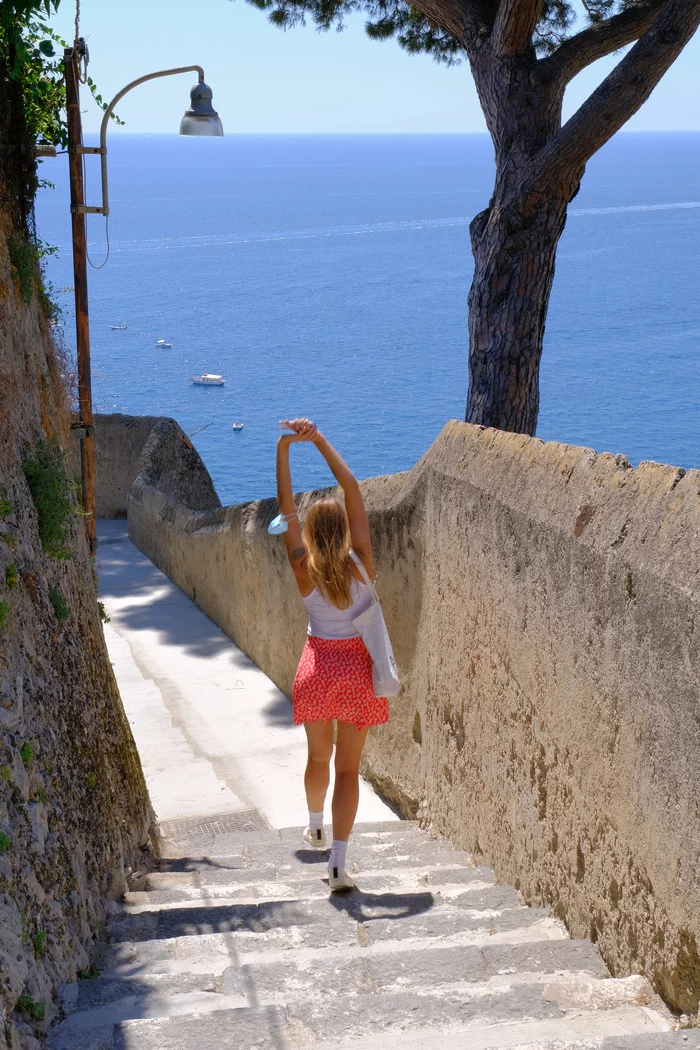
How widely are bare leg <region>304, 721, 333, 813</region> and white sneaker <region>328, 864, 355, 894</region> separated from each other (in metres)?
0.51

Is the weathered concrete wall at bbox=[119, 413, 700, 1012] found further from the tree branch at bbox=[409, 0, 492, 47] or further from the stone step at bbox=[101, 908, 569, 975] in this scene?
the tree branch at bbox=[409, 0, 492, 47]

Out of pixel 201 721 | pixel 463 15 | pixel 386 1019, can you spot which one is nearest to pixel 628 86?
pixel 463 15

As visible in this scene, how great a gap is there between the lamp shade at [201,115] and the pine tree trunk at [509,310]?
217 cm

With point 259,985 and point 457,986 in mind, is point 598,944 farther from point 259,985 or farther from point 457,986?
point 259,985

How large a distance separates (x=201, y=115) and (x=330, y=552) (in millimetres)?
4914

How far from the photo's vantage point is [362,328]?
67.8 m

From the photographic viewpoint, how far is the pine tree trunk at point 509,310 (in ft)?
28.8

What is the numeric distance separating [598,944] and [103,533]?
1273 cm

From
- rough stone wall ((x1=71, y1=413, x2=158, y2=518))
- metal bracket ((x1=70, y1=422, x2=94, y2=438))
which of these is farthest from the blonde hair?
rough stone wall ((x1=71, y1=413, x2=158, y2=518))

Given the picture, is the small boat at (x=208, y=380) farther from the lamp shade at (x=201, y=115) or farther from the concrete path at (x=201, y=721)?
the lamp shade at (x=201, y=115)

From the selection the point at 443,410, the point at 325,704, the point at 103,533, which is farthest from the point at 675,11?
the point at 443,410

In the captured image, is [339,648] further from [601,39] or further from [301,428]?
[601,39]

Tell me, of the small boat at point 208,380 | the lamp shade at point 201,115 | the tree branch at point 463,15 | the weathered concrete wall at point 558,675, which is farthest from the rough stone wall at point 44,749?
the small boat at point 208,380

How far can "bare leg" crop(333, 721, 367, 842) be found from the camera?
424 cm
